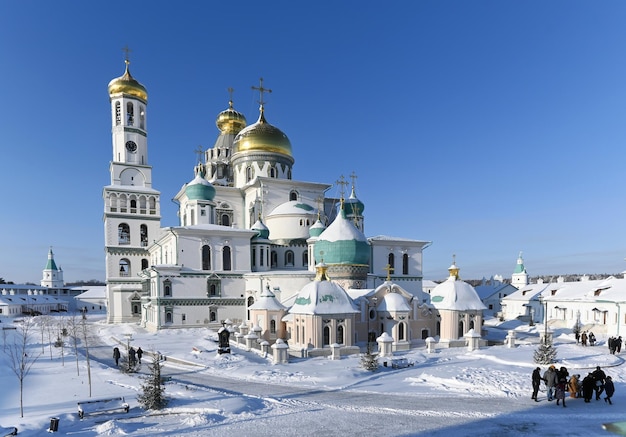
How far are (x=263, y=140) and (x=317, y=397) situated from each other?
3174cm

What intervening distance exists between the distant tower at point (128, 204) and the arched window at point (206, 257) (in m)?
9.12

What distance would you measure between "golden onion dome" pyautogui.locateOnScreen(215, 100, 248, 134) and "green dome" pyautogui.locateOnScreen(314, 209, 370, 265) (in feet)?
91.2

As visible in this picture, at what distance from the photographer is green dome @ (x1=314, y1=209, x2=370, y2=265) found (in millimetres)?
27203

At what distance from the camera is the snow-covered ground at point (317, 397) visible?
1023cm

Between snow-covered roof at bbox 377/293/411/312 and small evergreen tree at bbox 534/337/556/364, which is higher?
snow-covered roof at bbox 377/293/411/312

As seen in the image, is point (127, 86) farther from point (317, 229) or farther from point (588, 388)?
point (588, 388)

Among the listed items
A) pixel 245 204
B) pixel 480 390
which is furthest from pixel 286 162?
pixel 480 390

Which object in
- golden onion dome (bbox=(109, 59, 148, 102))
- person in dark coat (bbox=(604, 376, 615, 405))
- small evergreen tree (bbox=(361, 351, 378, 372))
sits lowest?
small evergreen tree (bbox=(361, 351, 378, 372))

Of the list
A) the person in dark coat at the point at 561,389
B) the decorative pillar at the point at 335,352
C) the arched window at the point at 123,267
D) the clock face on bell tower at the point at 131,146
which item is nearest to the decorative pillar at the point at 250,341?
the decorative pillar at the point at 335,352

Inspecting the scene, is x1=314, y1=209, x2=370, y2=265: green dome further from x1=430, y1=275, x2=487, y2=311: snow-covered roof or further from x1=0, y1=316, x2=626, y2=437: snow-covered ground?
x1=0, y1=316, x2=626, y2=437: snow-covered ground

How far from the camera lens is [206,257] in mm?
32906

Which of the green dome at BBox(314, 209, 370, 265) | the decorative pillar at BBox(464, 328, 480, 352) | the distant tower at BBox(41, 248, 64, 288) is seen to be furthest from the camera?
the distant tower at BBox(41, 248, 64, 288)

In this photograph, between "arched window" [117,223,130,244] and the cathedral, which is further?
"arched window" [117,223,130,244]

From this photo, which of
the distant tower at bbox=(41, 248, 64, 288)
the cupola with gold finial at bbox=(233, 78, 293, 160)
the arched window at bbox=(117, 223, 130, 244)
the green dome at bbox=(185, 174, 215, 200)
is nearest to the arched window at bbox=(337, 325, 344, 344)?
the green dome at bbox=(185, 174, 215, 200)
